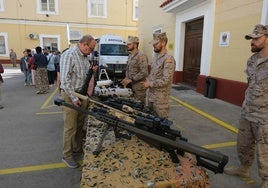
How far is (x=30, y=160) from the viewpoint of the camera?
3.40 meters

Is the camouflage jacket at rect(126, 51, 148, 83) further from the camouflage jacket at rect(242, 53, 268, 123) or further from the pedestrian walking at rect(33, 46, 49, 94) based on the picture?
the pedestrian walking at rect(33, 46, 49, 94)

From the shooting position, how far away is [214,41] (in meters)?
7.53

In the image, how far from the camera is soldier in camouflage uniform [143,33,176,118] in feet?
10.3

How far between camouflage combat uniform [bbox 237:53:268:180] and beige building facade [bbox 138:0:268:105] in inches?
149

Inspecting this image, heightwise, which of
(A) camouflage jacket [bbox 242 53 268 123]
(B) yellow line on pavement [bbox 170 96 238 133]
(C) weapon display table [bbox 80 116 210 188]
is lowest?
(B) yellow line on pavement [bbox 170 96 238 133]

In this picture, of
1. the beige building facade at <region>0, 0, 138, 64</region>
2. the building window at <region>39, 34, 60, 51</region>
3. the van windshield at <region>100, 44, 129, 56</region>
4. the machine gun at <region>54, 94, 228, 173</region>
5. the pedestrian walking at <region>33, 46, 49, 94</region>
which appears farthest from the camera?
the building window at <region>39, 34, 60, 51</region>

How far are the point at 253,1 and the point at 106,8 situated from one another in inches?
764

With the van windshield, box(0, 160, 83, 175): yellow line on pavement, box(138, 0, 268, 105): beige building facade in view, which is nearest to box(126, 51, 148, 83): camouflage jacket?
box(0, 160, 83, 175): yellow line on pavement

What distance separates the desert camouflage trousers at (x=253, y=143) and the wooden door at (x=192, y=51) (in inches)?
253

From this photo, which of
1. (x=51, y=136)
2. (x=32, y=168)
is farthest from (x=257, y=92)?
(x=51, y=136)

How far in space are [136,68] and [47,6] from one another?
21.3m

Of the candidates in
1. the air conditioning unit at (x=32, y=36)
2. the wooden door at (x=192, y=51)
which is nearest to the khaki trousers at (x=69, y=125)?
the wooden door at (x=192, y=51)

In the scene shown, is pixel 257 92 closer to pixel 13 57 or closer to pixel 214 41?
pixel 214 41

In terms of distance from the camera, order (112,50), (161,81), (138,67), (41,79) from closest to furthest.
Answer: (161,81) → (138,67) → (41,79) → (112,50)
